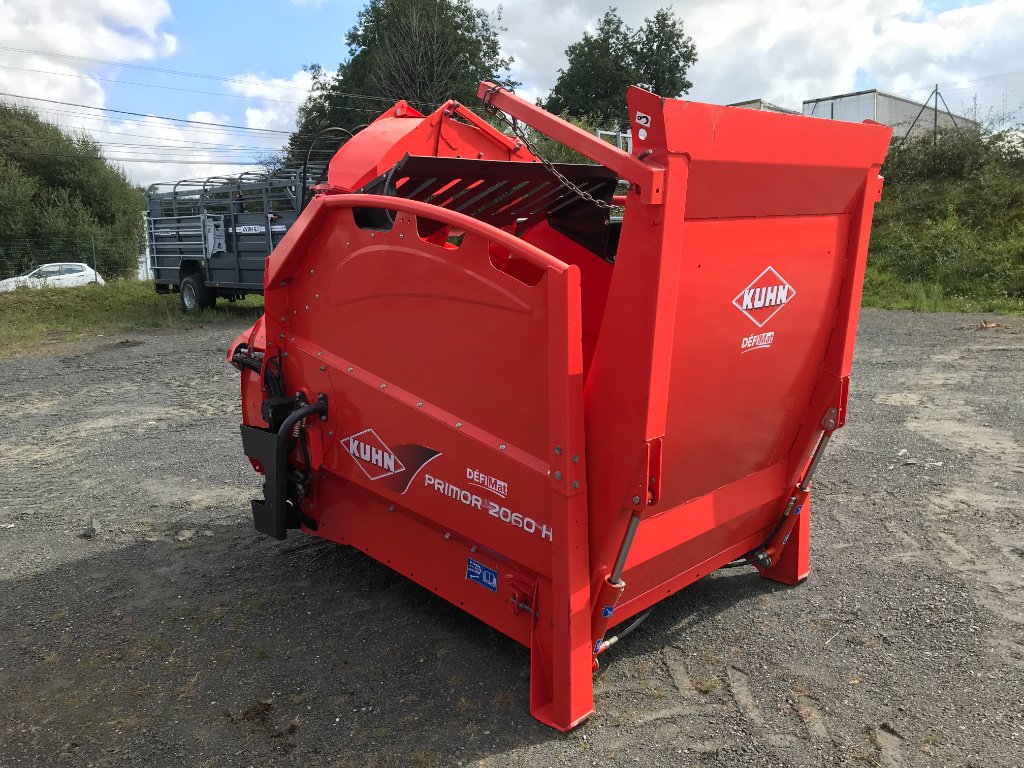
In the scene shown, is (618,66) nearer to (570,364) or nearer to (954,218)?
(954,218)

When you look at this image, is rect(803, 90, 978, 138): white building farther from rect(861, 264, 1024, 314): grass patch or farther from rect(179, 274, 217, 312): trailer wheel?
rect(179, 274, 217, 312): trailer wheel

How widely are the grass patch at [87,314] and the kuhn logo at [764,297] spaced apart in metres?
11.5

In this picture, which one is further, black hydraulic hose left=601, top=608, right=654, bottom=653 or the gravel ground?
black hydraulic hose left=601, top=608, right=654, bottom=653

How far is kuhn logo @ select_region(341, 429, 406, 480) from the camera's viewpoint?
3.10 meters

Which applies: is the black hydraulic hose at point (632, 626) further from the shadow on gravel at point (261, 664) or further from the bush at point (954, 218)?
the bush at point (954, 218)

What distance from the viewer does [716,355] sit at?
8.79 ft

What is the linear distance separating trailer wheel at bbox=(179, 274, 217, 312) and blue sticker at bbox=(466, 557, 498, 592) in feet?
40.7

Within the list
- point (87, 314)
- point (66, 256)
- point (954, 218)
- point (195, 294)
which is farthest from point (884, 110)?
point (66, 256)

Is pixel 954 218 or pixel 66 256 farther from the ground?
pixel 954 218

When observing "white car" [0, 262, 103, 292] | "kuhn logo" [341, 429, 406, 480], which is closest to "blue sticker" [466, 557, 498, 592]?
"kuhn logo" [341, 429, 406, 480]

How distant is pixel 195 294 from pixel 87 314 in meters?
2.34

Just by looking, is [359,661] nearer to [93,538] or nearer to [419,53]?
[93,538]

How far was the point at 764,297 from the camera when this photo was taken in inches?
108

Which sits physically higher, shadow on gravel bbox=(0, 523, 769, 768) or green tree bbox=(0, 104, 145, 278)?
green tree bbox=(0, 104, 145, 278)
